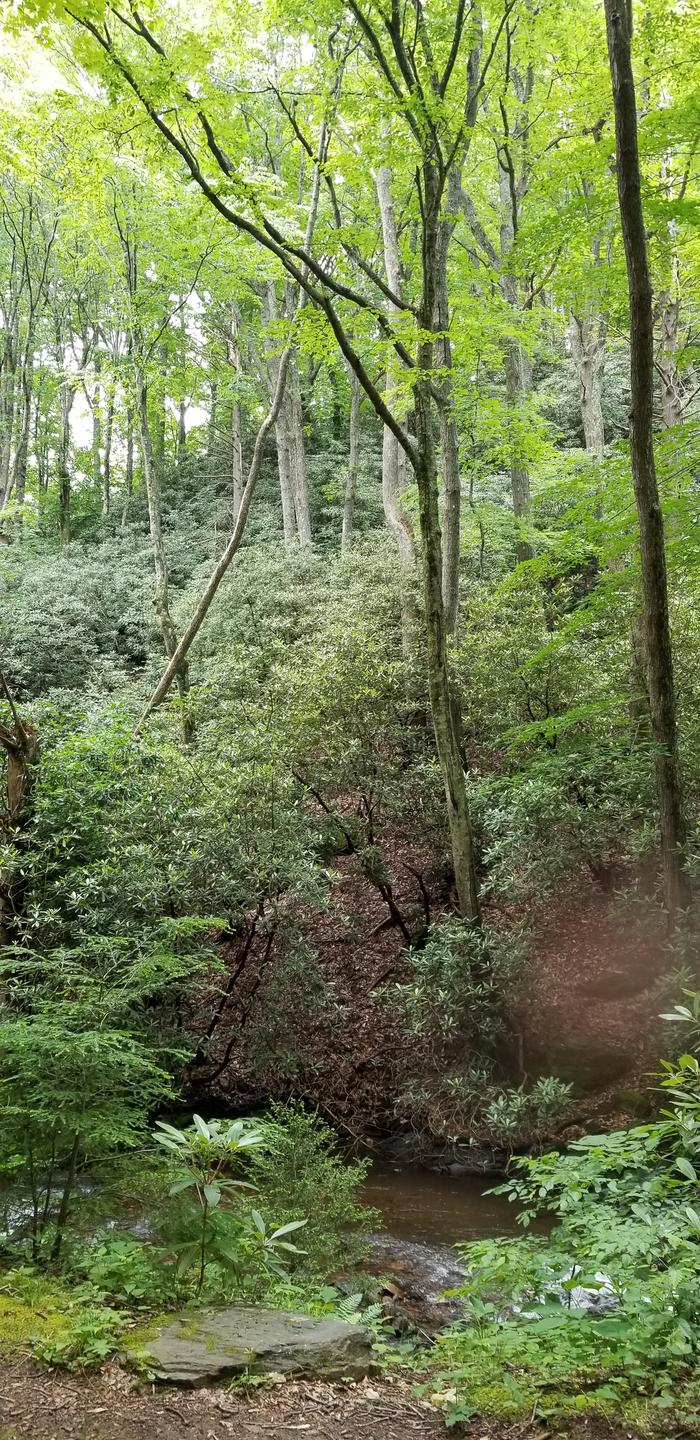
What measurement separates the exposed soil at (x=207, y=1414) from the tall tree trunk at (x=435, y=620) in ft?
17.3

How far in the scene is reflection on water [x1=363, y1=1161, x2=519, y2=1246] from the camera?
19.5ft

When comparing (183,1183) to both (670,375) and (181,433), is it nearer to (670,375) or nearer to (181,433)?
(670,375)

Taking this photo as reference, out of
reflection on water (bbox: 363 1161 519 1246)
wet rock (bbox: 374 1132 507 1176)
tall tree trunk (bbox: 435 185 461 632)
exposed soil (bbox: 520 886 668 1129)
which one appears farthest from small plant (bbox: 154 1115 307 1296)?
tall tree trunk (bbox: 435 185 461 632)

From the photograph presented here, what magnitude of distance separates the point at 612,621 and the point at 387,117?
6183 mm

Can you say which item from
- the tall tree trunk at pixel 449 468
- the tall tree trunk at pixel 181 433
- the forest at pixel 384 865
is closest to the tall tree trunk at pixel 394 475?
the forest at pixel 384 865

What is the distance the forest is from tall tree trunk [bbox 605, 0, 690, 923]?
0.03m

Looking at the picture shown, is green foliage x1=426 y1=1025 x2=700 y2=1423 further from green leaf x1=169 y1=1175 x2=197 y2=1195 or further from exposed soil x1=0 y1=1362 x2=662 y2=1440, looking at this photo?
green leaf x1=169 y1=1175 x2=197 y2=1195

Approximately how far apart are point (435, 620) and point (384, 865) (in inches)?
116

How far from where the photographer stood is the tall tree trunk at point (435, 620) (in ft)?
26.3

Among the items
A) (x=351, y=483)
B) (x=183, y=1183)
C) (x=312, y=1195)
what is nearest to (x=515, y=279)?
(x=351, y=483)

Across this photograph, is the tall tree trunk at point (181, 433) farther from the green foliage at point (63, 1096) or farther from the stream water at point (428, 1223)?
the green foliage at point (63, 1096)

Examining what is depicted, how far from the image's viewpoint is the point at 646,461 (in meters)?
6.55

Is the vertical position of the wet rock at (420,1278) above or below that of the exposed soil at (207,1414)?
below

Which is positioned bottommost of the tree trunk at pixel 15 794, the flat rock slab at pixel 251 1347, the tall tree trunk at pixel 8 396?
the flat rock slab at pixel 251 1347
